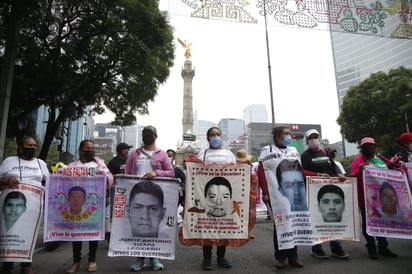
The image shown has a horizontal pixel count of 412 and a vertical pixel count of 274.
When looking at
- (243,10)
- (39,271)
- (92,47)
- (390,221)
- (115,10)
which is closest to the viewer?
(39,271)

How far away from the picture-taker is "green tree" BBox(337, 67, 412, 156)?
1065 inches

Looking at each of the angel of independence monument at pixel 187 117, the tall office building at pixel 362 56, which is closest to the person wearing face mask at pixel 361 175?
the angel of independence monument at pixel 187 117

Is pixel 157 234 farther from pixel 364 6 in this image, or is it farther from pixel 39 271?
pixel 364 6

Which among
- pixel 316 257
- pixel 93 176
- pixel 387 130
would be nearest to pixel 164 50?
pixel 93 176

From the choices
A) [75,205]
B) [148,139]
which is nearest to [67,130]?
[75,205]

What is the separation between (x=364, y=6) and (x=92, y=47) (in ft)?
29.3

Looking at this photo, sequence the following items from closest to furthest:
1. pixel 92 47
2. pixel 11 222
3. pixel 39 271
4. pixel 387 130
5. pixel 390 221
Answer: pixel 11 222, pixel 39 271, pixel 390 221, pixel 92 47, pixel 387 130

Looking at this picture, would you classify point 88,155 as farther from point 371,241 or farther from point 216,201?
point 371,241

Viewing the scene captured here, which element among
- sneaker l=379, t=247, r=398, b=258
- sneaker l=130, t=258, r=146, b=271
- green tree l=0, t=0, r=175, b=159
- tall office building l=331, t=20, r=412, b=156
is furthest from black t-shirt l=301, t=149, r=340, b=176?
tall office building l=331, t=20, r=412, b=156

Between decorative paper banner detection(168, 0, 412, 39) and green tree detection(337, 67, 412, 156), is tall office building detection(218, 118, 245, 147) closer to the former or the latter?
green tree detection(337, 67, 412, 156)

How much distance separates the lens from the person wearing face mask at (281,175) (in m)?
4.54

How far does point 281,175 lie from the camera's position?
4699 mm

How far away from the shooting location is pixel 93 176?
183 inches

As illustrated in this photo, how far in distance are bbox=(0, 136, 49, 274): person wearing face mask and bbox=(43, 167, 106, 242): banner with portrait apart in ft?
0.58
